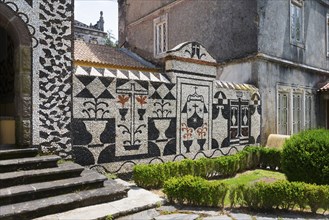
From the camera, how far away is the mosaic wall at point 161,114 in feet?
21.2

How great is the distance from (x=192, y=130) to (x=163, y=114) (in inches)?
50.1

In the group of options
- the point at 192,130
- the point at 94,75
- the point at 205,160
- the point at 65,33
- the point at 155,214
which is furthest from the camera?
the point at 192,130

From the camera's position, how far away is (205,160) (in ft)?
25.4

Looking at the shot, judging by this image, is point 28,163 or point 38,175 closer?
point 38,175

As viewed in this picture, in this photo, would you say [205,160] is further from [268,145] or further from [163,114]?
[268,145]

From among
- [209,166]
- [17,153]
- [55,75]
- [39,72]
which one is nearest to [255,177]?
[209,166]

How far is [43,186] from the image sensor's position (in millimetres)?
4426

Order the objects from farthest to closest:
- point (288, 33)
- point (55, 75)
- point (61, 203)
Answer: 1. point (288, 33)
2. point (55, 75)
3. point (61, 203)

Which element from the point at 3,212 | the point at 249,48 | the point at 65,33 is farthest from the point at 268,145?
the point at 3,212

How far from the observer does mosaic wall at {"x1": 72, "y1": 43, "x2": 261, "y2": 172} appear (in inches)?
254

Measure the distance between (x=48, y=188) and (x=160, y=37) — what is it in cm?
1239

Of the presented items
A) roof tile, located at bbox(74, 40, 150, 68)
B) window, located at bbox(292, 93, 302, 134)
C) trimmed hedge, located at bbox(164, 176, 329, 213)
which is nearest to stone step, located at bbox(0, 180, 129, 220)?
trimmed hedge, located at bbox(164, 176, 329, 213)

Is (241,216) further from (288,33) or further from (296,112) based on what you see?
(288,33)

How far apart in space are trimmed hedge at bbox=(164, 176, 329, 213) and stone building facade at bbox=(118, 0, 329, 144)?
20.4 feet
